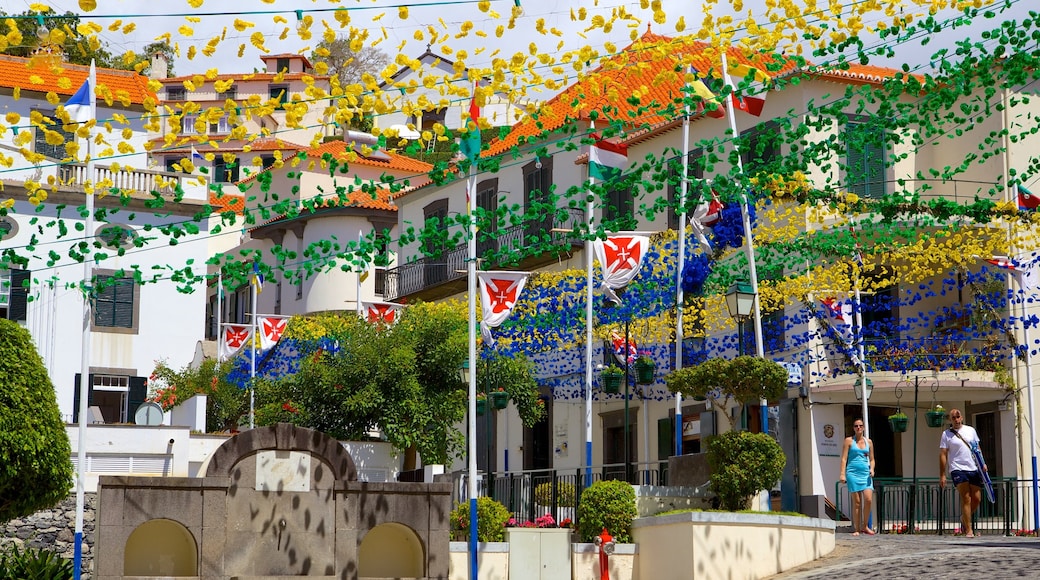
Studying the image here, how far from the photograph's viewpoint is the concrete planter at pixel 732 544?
19.6m

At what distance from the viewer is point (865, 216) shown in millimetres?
32250

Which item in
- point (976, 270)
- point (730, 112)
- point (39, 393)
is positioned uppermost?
→ point (730, 112)

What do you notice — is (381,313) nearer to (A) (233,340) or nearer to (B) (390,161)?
(A) (233,340)

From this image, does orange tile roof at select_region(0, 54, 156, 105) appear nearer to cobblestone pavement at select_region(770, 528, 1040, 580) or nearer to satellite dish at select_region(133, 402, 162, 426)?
satellite dish at select_region(133, 402, 162, 426)

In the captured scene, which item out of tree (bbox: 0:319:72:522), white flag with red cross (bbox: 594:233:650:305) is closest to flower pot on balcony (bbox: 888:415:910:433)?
white flag with red cross (bbox: 594:233:650:305)

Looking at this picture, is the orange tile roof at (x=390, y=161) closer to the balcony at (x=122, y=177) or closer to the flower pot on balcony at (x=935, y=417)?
the balcony at (x=122, y=177)

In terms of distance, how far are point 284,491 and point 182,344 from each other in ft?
66.4

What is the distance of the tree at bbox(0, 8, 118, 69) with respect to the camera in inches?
584

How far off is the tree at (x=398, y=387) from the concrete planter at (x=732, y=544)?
14.1m

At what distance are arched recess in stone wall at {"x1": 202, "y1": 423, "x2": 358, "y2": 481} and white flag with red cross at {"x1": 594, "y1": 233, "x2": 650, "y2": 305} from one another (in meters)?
8.20

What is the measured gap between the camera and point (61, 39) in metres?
14.4

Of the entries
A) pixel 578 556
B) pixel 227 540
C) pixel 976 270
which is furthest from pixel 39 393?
pixel 976 270

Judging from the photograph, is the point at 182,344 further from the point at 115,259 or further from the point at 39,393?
the point at 39,393

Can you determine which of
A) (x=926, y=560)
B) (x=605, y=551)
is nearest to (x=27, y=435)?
(x=605, y=551)
